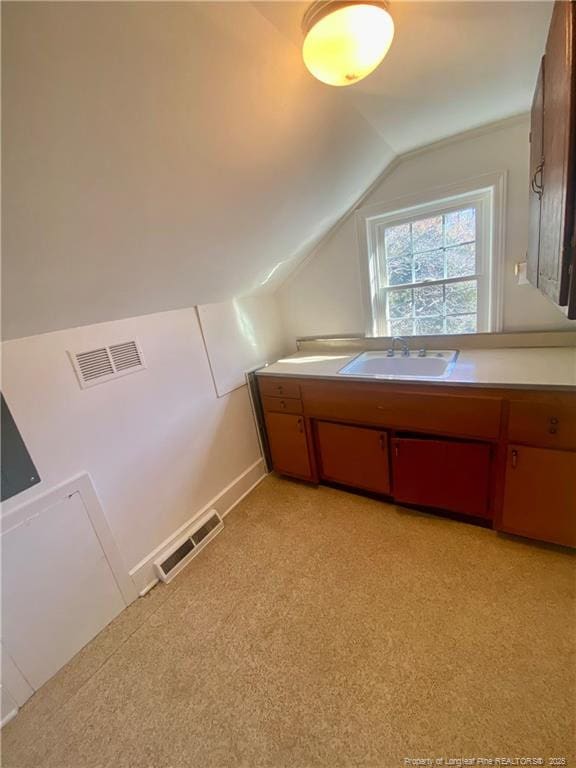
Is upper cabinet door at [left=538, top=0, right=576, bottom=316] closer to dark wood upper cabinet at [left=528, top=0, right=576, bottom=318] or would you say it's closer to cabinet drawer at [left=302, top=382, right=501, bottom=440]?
dark wood upper cabinet at [left=528, top=0, right=576, bottom=318]

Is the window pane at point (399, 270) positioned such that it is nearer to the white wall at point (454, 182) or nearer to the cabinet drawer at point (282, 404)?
the white wall at point (454, 182)

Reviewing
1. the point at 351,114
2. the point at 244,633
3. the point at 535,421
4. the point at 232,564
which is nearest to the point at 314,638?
the point at 244,633

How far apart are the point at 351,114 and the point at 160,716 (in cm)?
250

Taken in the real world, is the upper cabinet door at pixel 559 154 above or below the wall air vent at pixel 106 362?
above

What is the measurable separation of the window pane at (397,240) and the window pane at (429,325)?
1.54 feet

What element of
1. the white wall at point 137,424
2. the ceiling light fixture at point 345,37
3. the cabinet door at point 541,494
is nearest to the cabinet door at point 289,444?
the white wall at point 137,424

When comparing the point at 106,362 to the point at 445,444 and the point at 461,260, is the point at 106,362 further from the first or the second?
the point at 461,260

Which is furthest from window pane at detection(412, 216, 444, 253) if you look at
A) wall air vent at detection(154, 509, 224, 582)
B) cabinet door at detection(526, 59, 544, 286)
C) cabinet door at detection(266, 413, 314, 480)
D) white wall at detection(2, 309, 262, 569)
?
wall air vent at detection(154, 509, 224, 582)

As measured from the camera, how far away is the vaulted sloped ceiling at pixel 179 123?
73cm

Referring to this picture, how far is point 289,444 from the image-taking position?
222 cm

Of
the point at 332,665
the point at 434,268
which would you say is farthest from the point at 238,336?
the point at 332,665

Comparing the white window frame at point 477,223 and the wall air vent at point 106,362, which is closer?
the wall air vent at point 106,362

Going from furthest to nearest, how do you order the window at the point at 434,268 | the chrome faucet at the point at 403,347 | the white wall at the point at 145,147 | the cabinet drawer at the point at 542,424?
the chrome faucet at the point at 403,347 → the window at the point at 434,268 → the cabinet drawer at the point at 542,424 → the white wall at the point at 145,147

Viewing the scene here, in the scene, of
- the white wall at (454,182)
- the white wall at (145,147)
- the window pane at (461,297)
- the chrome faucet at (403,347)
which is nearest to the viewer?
the white wall at (145,147)
